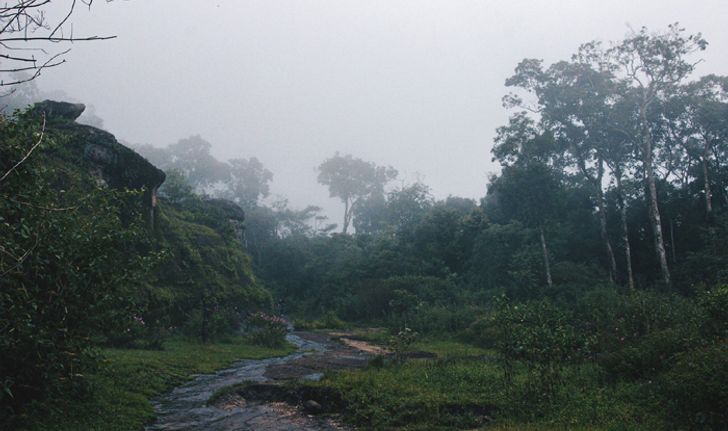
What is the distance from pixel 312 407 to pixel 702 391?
7.05m

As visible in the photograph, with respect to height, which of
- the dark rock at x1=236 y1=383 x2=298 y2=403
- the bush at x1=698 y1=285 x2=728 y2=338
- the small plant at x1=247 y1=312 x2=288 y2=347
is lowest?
the dark rock at x1=236 y1=383 x2=298 y2=403

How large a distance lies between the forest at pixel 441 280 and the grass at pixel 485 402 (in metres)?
0.06

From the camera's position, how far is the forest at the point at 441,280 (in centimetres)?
788

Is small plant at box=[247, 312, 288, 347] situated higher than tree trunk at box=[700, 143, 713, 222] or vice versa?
tree trunk at box=[700, 143, 713, 222]

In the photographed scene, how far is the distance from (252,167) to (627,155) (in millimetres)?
65198

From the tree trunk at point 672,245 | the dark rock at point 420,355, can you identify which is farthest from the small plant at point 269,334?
the tree trunk at point 672,245

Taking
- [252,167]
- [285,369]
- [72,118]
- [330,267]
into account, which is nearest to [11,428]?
[285,369]

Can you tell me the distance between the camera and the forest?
7.88m

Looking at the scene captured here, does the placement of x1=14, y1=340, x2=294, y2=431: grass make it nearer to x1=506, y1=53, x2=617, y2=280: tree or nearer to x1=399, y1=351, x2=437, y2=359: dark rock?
x1=399, y1=351, x2=437, y2=359: dark rock

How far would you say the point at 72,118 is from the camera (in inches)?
1027

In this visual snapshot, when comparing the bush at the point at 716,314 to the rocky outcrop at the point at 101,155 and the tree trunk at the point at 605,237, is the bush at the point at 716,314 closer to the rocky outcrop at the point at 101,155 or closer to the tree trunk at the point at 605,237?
the tree trunk at the point at 605,237

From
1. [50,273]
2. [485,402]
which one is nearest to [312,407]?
[485,402]

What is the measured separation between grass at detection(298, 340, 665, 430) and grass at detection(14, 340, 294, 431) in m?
4.07

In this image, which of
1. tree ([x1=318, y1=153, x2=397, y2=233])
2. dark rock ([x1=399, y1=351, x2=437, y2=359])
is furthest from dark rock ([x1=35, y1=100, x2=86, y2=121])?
tree ([x1=318, y1=153, x2=397, y2=233])
